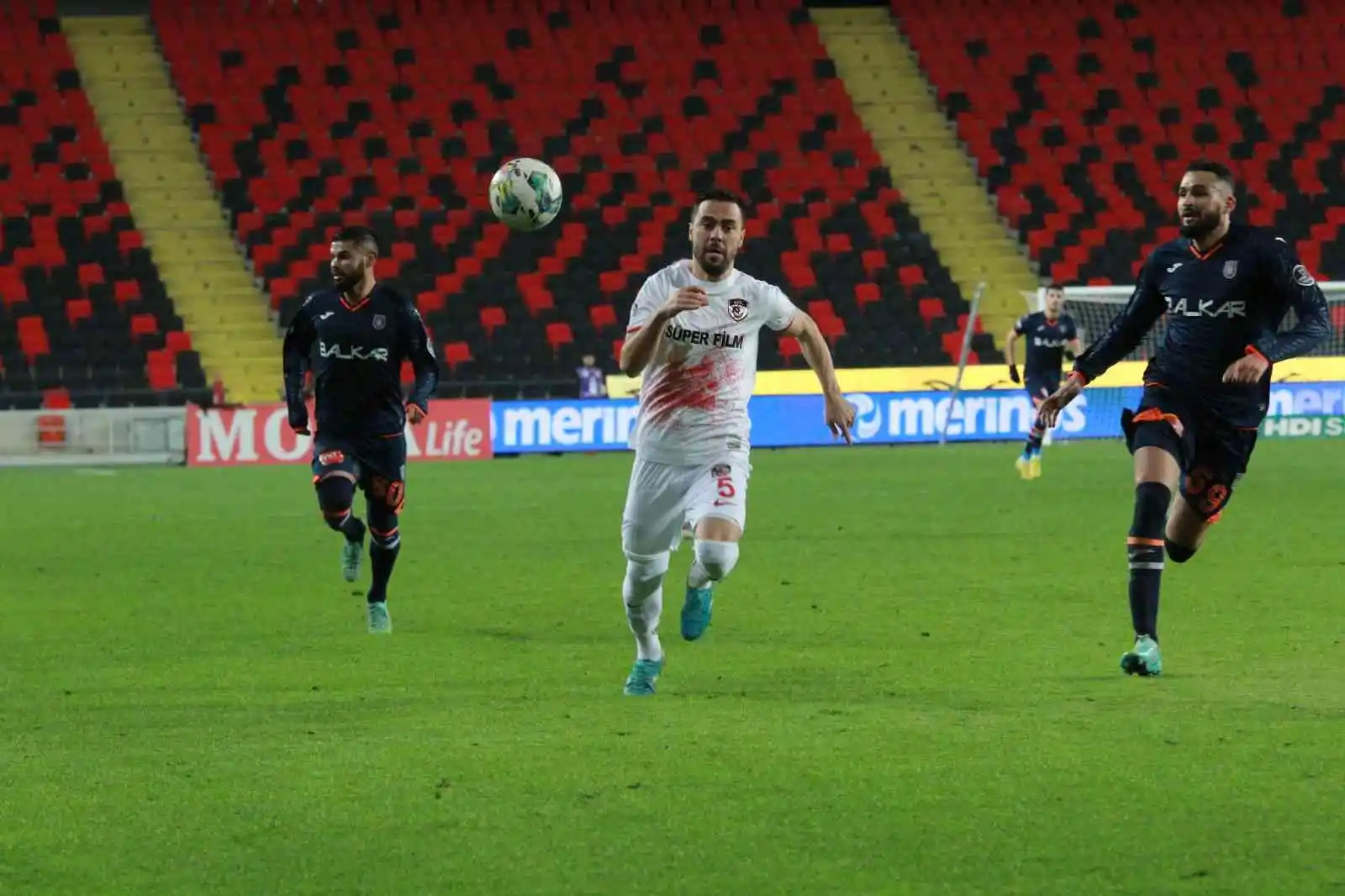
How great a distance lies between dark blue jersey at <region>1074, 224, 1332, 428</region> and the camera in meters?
9.52

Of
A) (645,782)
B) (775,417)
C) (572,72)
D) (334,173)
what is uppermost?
(572,72)

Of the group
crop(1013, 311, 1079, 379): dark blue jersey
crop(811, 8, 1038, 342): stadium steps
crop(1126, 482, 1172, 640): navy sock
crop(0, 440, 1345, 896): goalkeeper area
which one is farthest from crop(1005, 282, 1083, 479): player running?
crop(1126, 482, 1172, 640): navy sock

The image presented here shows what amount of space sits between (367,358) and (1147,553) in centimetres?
456

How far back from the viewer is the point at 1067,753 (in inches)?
283

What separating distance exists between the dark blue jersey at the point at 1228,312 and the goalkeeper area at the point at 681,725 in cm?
122

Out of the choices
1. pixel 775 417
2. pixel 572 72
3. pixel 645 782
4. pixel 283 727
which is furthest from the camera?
pixel 572 72

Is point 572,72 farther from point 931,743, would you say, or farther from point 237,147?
point 931,743

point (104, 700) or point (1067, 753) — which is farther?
point (104, 700)

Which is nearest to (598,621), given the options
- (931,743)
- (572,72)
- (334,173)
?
(931,743)

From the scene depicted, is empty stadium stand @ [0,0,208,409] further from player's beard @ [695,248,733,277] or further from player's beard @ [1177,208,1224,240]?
player's beard @ [1177,208,1224,240]

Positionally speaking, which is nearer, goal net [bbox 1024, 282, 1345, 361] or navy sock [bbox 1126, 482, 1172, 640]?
navy sock [bbox 1126, 482, 1172, 640]

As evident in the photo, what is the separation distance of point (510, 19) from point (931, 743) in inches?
1350

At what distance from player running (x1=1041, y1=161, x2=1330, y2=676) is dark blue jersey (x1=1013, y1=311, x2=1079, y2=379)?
15622 mm

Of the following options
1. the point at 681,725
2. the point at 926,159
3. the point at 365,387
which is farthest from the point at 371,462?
the point at 926,159
